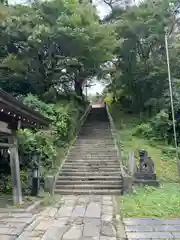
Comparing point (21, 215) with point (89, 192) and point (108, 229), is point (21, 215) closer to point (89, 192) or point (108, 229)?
point (108, 229)

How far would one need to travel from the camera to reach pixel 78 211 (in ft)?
21.3

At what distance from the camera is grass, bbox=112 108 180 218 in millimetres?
6289

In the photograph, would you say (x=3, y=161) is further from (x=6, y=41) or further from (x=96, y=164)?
(x=6, y=41)

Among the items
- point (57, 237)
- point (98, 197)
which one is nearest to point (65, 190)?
point (98, 197)

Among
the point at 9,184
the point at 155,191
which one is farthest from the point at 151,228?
the point at 9,184

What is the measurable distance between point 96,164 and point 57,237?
6.71 meters

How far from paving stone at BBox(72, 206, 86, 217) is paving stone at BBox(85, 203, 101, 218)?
106mm

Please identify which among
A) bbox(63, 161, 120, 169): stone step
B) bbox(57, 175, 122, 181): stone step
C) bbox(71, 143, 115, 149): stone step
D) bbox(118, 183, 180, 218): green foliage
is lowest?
bbox(118, 183, 180, 218): green foliage

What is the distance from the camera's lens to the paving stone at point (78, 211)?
20.0ft

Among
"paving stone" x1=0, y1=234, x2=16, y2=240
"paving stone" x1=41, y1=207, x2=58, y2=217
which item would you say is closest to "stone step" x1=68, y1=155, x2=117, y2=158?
"paving stone" x1=41, y1=207, x2=58, y2=217

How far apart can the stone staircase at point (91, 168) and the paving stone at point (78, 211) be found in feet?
7.23

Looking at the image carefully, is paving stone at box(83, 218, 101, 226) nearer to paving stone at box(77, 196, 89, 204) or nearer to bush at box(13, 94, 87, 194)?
paving stone at box(77, 196, 89, 204)

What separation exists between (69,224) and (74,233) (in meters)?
0.57

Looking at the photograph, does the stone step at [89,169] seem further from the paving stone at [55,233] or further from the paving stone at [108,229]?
the paving stone at [55,233]
